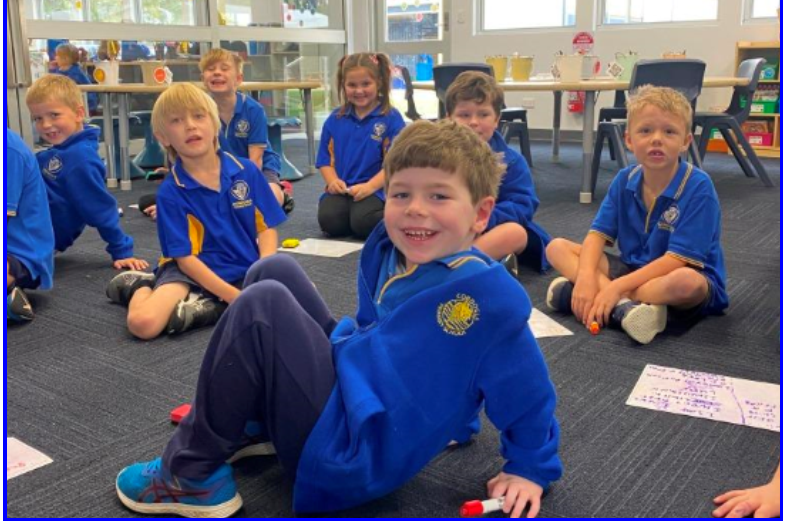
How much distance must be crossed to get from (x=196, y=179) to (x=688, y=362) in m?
1.33

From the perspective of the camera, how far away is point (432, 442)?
1152mm

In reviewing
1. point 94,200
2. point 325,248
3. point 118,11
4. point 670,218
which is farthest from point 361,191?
point 118,11

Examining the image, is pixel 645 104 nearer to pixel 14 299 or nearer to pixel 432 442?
pixel 432 442

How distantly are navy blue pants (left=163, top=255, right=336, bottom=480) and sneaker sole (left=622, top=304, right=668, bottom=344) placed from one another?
3.45 ft

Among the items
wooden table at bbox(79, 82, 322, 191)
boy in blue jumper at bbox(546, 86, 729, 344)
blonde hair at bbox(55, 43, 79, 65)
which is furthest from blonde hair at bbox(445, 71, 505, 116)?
blonde hair at bbox(55, 43, 79, 65)

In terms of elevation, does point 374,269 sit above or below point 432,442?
above

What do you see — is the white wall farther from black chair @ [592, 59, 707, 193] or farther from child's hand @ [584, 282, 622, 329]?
child's hand @ [584, 282, 622, 329]

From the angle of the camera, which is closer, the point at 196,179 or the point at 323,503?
the point at 323,503

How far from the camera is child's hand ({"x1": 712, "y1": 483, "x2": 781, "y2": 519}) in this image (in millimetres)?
1159

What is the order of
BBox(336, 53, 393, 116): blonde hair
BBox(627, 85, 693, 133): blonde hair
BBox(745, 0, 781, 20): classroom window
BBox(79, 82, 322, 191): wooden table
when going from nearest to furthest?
BBox(627, 85, 693, 133): blonde hair < BBox(336, 53, 393, 116): blonde hair < BBox(79, 82, 322, 191): wooden table < BBox(745, 0, 781, 20): classroom window

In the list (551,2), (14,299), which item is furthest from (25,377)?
(551,2)

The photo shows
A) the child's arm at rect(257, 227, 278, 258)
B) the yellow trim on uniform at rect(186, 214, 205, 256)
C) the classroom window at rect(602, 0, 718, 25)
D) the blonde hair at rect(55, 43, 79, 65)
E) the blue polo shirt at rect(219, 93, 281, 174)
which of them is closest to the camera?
the yellow trim on uniform at rect(186, 214, 205, 256)

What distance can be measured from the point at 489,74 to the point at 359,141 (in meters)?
1.14

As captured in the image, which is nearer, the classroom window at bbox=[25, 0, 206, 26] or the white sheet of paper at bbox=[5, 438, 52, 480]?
the white sheet of paper at bbox=[5, 438, 52, 480]
